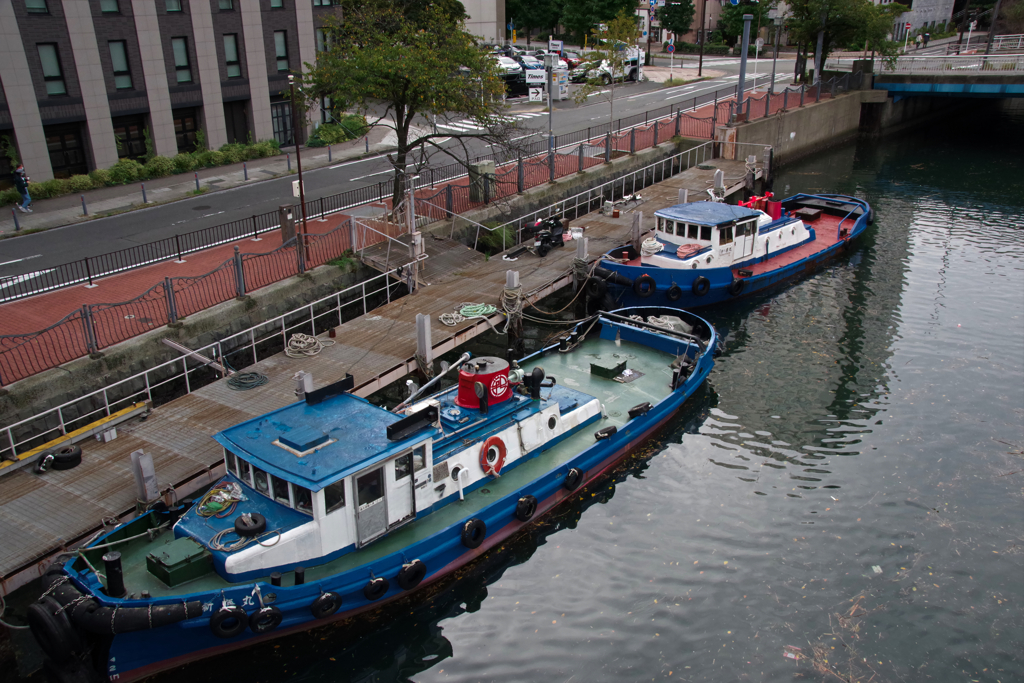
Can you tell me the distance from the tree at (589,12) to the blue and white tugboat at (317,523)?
6245 cm

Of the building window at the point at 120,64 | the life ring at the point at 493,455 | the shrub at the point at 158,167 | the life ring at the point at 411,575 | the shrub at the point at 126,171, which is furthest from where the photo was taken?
the building window at the point at 120,64

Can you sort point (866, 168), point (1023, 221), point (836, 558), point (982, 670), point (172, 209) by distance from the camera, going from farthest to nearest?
point (866, 168), point (1023, 221), point (172, 209), point (836, 558), point (982, 670)

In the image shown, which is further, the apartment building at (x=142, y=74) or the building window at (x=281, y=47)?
the building window at (x=281, y=47)

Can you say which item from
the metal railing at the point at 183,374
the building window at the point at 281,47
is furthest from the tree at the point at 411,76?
the building window at the point at 281,47

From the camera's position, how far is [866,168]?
4862cm

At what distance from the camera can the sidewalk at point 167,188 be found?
3105cm

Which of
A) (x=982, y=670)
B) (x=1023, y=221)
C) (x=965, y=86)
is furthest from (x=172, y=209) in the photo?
(x=965, y=86)

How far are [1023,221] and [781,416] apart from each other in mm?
A: 24463

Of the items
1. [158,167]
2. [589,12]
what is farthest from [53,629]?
[589,12]

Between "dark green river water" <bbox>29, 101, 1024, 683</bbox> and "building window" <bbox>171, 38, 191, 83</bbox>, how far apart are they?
3102cm

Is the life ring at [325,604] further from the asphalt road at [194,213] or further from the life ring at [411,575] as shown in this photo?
the asphalt road at [194,213]

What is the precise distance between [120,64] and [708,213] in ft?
94.7

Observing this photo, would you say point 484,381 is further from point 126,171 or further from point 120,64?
point 120,64

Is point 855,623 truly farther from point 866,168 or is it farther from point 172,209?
Answer: point 866,168
